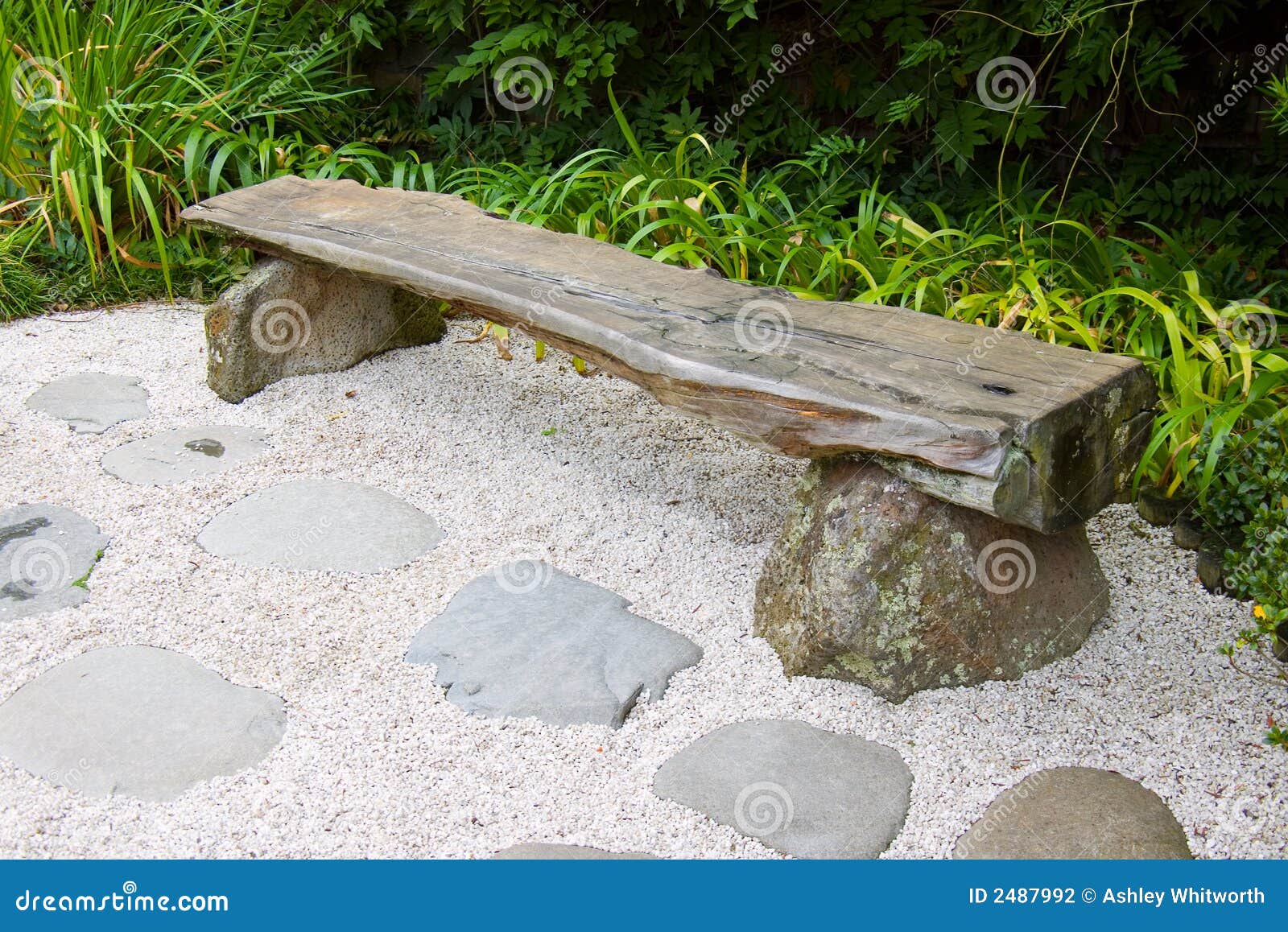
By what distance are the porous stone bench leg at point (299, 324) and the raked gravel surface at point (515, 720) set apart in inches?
4.4

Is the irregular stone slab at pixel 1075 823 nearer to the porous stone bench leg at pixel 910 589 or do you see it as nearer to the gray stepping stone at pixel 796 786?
the gray stepping stone at pixel 796 786

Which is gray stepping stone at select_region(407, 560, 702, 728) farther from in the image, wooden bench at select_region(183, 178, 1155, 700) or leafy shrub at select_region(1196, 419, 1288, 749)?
leafy shrub at select_region(1196, 419, 1288, 749)

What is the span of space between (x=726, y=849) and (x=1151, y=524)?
1.60m

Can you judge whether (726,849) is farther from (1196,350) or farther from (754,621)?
(1196,350)

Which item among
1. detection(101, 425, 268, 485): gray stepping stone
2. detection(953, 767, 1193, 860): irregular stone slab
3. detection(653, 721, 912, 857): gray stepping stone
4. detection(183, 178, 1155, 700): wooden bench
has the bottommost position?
detection(653, 721, 912, 857): gray stepping stone

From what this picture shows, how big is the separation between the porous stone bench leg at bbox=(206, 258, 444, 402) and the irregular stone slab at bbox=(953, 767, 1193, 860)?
7.92 ft

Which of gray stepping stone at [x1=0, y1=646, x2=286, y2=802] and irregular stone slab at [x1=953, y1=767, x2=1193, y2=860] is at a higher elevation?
gray stepping stone at [x1=0, y1=646, x2=286, y2=802]

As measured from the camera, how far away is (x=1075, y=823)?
1967 millimetres

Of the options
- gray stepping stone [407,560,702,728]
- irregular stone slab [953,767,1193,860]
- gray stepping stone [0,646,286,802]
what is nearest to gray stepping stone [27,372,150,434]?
gray stepping stone [0,646,286,802]

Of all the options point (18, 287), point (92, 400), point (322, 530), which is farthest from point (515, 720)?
point (18, 287)

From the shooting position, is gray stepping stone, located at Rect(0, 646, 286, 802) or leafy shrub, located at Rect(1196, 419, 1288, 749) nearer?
gray stepping stone, located at Rect(0, 646, 286, 802)

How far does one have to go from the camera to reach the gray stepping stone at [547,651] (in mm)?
2271

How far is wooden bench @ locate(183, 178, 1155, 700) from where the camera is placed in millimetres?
2025

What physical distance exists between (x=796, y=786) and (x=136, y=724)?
126 cm
